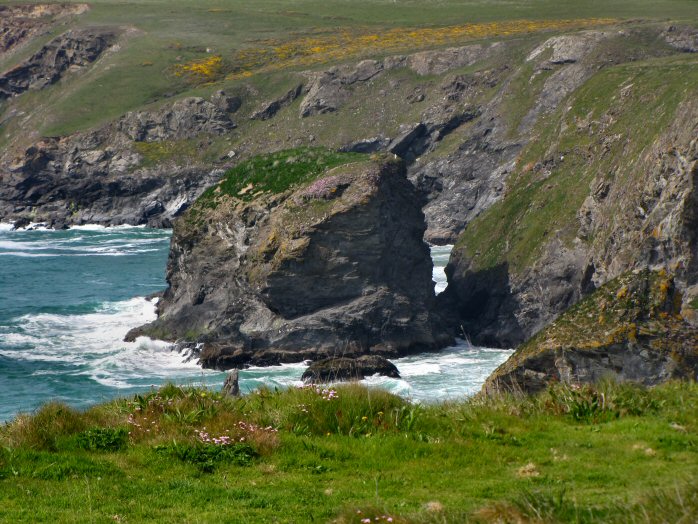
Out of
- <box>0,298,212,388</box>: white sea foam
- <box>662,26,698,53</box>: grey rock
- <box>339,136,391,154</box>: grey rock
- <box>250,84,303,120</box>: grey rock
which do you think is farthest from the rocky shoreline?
<box>250,84,303,120</box>: grey rock

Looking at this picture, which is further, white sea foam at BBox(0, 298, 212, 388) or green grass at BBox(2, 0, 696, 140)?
green grass at BBox(2, 0, 696, 140)

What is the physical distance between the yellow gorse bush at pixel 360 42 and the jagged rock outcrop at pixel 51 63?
18.6 m

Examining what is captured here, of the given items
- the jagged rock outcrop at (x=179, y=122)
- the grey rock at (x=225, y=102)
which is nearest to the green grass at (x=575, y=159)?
the jagged rock outcrop at (x=179, y=122)

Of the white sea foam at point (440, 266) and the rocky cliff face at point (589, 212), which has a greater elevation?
the rocky cliff face at point (589, 212)

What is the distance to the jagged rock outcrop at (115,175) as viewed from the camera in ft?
354

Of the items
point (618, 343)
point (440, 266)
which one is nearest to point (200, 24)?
point (440, 266)

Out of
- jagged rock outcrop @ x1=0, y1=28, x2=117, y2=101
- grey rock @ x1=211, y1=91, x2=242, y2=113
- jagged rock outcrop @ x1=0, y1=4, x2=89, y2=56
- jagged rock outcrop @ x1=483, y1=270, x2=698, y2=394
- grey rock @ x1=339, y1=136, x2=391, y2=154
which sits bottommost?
jagged rock outcrop @ x1=483, y1=270, x2=698, y2=394

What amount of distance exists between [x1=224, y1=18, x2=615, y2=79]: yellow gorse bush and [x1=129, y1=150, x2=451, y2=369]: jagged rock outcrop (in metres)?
82.0

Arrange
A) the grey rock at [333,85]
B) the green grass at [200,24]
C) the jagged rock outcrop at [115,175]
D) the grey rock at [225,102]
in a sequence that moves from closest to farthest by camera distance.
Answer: the jagged rock outcrop at [115,175] → the grey rock at [333,85] → the grey rock at [225,102] → the green grass at [200,24]

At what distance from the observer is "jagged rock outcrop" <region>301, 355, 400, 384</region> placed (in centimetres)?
4141

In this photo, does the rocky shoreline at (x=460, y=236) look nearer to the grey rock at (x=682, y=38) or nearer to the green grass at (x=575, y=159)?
the green grass at (x=575, y=159)

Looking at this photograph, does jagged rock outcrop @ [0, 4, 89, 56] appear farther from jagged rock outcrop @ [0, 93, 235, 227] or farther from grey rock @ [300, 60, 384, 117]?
→ grey rock @ [300, 60, 384, 117]

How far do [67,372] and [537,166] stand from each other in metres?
32.1

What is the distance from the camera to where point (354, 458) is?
12.2 m
